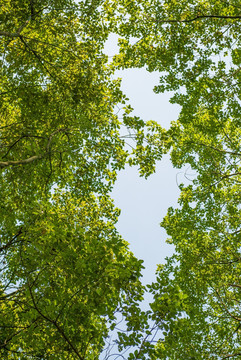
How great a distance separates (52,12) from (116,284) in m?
6.95

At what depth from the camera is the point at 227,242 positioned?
8586 mm

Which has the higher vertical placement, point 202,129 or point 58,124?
point 202,129

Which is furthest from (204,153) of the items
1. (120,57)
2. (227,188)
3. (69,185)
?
(69,185)

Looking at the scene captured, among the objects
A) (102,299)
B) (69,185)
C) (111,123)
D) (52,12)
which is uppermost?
(52,12)

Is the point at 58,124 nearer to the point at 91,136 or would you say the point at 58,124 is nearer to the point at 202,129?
the point at 91,136

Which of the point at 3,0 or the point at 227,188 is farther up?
the point at 227,188

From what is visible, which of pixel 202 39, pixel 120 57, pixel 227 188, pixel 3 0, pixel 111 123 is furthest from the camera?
pixel 227 188

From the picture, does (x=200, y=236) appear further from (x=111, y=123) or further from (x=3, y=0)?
(x=3, y=0)

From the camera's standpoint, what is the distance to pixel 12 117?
858 centimetres

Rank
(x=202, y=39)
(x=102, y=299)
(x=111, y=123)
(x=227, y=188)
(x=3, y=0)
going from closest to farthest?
1. (x=102, y=299)
2. (x=3, y=0)
3. (x=111, y=123)
4. (x=202, y=39)
5. (x=227, y=188)

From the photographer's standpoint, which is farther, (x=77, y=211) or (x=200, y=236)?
(x=200, y=236)

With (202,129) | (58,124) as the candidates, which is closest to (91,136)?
(58,124)

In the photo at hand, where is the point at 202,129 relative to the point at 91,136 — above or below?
above

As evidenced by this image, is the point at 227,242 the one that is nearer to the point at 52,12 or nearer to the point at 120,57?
the point at 120,57
